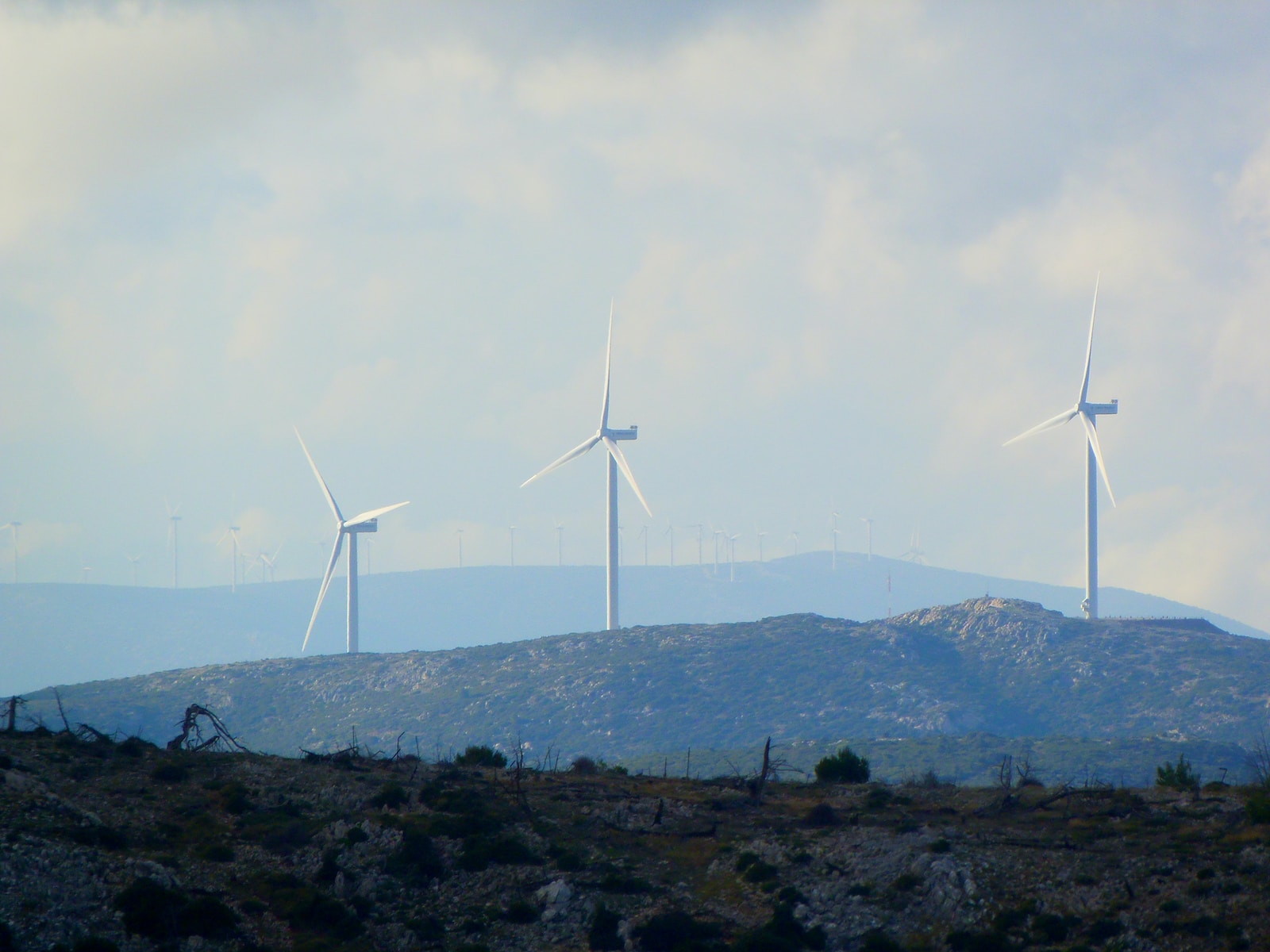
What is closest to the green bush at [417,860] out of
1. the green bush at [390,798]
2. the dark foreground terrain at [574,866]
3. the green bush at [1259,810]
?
the dark foreground terrain at [574,866]

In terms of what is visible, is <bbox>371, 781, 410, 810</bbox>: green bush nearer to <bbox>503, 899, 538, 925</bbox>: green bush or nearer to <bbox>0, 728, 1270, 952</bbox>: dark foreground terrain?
<bbox>0, 728, 1270, 952</bbox>: dark foreground terrain

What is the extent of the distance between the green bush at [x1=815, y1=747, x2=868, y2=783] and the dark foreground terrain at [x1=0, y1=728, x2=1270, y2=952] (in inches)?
453

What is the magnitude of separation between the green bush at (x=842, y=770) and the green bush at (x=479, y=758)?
16.4 metres

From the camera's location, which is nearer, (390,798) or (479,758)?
(390,798)

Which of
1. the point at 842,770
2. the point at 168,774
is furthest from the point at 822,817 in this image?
the point at 168,774

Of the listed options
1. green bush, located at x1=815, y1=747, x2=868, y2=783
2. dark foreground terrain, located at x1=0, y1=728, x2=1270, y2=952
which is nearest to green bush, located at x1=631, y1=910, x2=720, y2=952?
dark foreground terrain, located at x1=0, y1=728, x2=1270, y2=952

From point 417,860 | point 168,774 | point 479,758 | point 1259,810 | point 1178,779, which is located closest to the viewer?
point 417,860

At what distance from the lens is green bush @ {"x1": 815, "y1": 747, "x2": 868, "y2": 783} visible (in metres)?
60.8

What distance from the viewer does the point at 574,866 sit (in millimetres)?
40344

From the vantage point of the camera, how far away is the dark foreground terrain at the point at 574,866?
113 feet

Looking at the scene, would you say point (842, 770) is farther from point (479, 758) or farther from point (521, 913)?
point (521, 913)

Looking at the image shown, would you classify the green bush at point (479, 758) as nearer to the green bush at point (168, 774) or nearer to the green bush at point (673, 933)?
the green bush at point (168, 774)

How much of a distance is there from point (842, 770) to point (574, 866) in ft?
81.7

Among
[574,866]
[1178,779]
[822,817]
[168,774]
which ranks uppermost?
[168,774]
